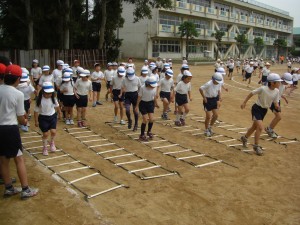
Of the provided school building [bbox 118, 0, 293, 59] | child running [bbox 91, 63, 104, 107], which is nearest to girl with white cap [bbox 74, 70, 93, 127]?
child running [bbox 91, 63, 104, 107]

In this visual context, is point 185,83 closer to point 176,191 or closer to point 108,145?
point 108,145

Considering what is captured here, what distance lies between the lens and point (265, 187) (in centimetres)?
557

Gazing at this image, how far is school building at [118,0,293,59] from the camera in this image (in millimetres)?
39656

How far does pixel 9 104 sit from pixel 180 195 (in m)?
2.87

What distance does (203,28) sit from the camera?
47188 millimetres

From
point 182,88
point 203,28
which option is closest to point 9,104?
point 182,88

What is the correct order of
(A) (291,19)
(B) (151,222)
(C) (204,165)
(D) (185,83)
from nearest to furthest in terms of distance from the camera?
1. (B) (151,222)
2. (C) (204,165)
3. (D) (185,83)
4. (A) (291,19)

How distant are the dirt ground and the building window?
33.7 meters

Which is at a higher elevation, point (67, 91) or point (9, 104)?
point (9, 104)

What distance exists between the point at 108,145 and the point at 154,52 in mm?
33630

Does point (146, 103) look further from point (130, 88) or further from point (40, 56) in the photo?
point (40, 56)

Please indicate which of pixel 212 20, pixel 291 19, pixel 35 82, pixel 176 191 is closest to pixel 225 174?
pixel 176 191

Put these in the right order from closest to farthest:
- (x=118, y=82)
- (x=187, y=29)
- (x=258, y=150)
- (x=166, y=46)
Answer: (x=258, y=150) < (x=118, y=82) < (x=187, y=29) < (x=166, y=46)

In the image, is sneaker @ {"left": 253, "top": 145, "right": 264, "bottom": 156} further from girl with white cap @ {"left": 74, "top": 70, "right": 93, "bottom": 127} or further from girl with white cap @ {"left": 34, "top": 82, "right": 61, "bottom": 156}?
girl with white cap @ {"left": 74, "top": 70, "right": 93, "bottom": 127}
